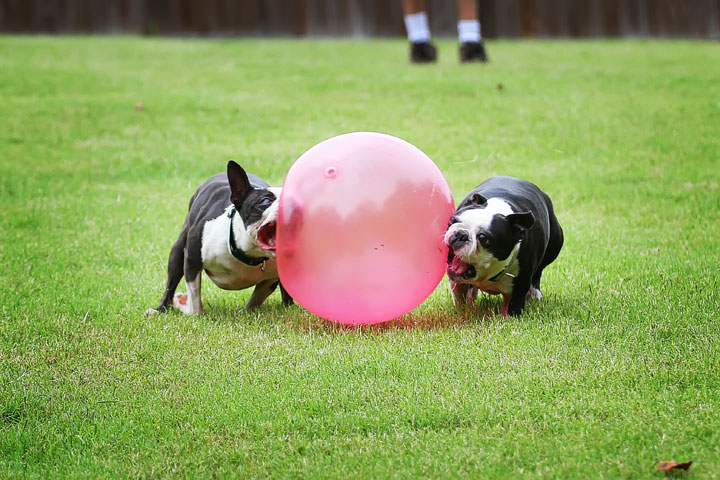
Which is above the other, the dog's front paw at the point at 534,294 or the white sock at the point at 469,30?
the white sock at the point at 469,30

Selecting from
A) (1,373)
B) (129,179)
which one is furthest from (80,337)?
(129,179)

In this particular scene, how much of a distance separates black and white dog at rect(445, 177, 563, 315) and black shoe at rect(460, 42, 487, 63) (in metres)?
8.12

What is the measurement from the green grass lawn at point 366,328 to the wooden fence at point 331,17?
4.35 meters

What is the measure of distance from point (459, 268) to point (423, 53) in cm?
925

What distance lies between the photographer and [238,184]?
5078 mm

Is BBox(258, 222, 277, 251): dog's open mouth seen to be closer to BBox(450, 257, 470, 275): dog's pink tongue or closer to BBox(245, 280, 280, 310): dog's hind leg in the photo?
BBox(245, 280, 280, 310): dog's hind leg

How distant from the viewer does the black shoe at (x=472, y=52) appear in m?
13.3

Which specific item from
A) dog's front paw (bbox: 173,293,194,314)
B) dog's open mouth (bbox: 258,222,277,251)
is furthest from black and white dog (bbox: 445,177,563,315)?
dog's front paw (bbox: 173,293,194,314)

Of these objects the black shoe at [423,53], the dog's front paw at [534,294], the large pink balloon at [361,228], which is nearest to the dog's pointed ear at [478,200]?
the large pink balloon at [361,228]

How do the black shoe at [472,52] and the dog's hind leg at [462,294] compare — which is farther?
the black shoe at [472,52]

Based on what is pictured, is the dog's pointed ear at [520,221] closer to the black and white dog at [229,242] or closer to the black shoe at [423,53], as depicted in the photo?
the black and white dog at [229,242]

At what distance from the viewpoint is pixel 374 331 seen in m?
5.16

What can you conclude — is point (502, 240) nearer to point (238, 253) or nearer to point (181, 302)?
point (238, 253)

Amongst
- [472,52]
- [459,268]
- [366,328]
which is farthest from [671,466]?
[472,52]
